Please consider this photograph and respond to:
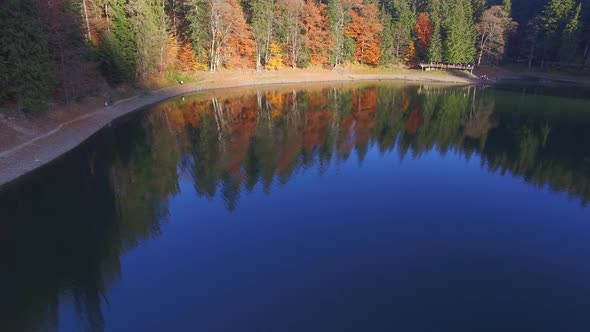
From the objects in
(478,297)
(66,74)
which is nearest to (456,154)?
(478,297)

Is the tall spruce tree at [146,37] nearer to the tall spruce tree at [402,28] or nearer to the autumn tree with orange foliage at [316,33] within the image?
the autumn tree with orange foliage at [316,33]

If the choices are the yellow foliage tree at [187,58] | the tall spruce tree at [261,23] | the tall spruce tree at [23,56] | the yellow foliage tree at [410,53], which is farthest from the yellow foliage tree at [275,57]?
the tall spruce tree at [23,56]

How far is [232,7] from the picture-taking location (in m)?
60.0

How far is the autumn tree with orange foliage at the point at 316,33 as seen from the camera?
70000 millimetres

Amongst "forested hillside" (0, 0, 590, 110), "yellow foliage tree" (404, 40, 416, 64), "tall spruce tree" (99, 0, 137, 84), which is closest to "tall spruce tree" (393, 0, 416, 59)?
"forested hillside" (0, 0, 590, 110)

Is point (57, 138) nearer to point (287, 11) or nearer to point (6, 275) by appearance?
point (6, 275)

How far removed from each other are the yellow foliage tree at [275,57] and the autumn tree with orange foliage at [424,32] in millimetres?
28155

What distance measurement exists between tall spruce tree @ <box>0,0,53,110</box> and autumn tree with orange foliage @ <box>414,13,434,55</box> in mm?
65591

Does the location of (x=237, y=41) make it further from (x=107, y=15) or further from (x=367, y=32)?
(x=367, y=32)

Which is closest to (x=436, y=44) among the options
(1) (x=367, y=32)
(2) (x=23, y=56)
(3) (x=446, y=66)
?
(3) (x=446, y=66)

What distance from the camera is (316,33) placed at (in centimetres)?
7025

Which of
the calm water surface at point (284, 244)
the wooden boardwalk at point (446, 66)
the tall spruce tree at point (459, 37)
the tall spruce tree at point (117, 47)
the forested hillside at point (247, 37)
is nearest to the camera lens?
the calm water surface at point (284, 244)

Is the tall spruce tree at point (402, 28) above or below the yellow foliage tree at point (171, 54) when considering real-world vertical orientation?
above

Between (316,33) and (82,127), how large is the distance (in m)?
49.5
